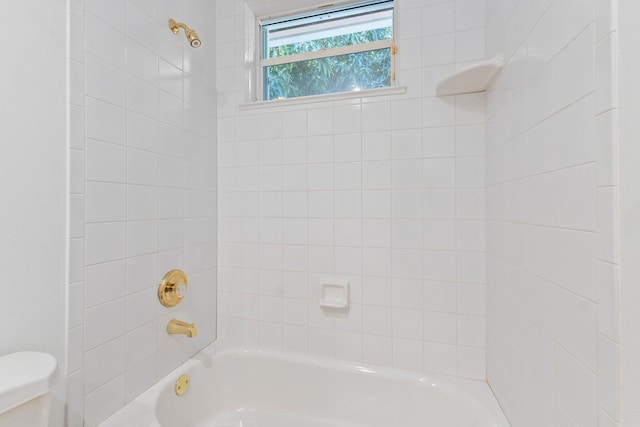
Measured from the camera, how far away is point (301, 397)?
4.95 feet

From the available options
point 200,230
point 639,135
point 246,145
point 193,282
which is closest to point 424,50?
point 246,145

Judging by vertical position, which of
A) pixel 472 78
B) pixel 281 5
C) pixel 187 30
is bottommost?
pixel 472 78

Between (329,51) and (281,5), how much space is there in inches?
14.9

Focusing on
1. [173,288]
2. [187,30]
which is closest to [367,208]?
[173,288]

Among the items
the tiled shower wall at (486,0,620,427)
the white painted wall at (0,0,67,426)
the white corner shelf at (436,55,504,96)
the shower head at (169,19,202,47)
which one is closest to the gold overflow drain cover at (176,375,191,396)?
the white painted wall at (0,0,67,426)

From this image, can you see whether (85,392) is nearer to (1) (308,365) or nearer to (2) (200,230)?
(2) (200,230)

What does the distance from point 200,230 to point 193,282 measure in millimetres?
262

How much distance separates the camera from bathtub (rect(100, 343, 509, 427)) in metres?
1.28

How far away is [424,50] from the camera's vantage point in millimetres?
1426

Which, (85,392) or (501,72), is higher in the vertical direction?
(501,72)

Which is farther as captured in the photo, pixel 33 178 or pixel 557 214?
pixel 33 178

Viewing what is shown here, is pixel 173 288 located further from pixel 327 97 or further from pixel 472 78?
pixel 472 78

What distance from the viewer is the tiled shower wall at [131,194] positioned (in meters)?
0.97

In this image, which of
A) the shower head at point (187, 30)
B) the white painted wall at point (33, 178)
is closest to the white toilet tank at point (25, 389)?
the white painted wall at point (33, 178)
